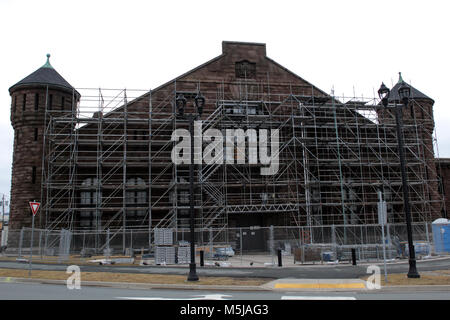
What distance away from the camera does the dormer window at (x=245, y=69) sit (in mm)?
36688

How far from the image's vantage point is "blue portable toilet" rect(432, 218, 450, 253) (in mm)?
29578

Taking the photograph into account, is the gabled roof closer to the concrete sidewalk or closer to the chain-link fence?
the chain-link fence

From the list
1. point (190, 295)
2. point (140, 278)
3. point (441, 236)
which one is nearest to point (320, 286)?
point (190, 295)

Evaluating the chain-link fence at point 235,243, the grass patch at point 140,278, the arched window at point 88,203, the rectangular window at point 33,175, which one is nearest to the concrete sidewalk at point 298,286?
the grass patch at point 140,278

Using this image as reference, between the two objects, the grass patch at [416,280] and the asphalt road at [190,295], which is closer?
the asphalt road at [190,295]

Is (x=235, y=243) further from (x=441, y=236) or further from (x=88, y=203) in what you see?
(x=441, y=236)

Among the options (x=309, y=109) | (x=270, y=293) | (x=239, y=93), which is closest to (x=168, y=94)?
(x=239, y=93)

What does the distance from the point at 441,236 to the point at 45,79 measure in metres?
32.9

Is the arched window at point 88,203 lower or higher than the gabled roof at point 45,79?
lower

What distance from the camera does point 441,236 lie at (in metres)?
29.7

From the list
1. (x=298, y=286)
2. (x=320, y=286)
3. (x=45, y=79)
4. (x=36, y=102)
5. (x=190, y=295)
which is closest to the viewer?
(x=190, y=295)

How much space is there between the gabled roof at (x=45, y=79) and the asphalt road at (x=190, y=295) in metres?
23.6

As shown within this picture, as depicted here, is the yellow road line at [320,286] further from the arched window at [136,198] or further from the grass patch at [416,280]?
the arched window at [136,198]

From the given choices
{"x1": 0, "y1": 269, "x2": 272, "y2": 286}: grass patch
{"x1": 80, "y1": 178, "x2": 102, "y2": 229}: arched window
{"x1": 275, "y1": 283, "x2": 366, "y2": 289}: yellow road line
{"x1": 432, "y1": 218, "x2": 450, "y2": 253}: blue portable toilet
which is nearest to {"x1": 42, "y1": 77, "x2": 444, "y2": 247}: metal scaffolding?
{"x1": 80, "y1": 178, "x2": 102, "y2": 229}: arched window
